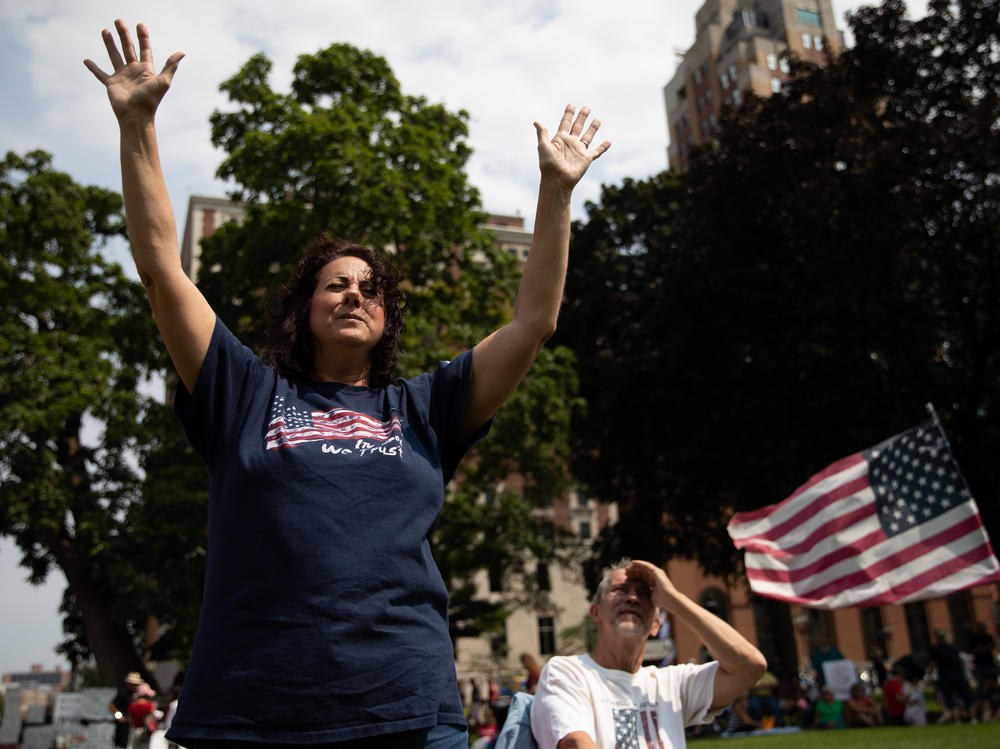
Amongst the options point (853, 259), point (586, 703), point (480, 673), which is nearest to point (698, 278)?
point (853, 259)

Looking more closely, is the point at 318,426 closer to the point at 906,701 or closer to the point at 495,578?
the point at 906,701

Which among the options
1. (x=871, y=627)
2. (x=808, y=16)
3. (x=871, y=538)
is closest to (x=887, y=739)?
(x=871, y=538)

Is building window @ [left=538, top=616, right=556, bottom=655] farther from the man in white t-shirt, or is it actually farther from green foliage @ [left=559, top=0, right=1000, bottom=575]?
the man in white t-shirt

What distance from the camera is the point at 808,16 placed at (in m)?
63.2

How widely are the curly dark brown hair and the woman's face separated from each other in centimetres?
5

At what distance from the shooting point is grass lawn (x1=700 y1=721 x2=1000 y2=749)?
41.2ft

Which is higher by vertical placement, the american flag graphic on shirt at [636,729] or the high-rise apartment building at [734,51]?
the high-rise apartment building at [734,51]

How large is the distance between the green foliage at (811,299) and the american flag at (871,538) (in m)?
13.9

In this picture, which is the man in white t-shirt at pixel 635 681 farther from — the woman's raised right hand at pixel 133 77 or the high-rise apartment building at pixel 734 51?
the high-rise apartment building at pixel 734 51

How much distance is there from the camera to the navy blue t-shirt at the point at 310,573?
1883 millimetres

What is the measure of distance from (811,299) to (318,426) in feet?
70.2

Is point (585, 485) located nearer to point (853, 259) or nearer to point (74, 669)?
point (853, 259)

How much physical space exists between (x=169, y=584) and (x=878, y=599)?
1683 centimetres

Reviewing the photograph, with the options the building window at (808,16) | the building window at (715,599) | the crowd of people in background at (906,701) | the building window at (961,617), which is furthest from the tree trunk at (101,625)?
the building window at (808,16)
